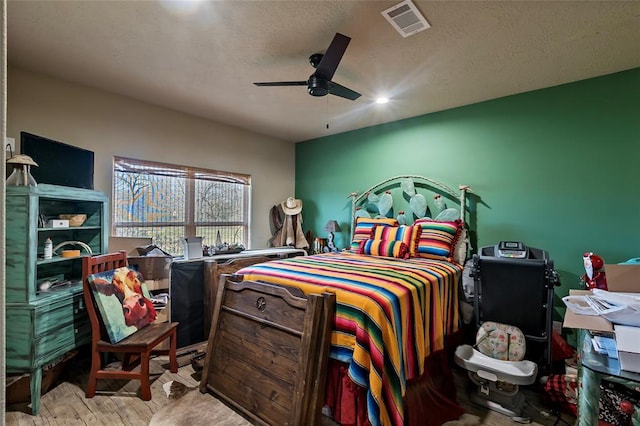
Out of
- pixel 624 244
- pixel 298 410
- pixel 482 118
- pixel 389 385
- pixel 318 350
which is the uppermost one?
pixel 482 118

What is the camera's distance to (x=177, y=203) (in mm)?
3799

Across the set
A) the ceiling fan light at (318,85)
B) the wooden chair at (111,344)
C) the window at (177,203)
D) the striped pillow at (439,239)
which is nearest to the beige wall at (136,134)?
the window at (177,203)

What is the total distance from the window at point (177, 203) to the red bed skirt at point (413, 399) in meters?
2.75

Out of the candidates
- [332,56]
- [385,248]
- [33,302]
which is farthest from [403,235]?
[33,302]

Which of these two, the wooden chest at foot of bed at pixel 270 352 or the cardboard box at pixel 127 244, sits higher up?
the cardboard box at pixel 127 244

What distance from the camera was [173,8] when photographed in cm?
186

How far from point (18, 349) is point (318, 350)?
2.08 metres

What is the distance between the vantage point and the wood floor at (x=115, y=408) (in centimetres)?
192

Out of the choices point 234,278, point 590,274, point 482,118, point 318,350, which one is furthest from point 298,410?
point 482,118

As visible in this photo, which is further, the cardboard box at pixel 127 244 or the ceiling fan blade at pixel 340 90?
the cardboard box at pixel 127 244

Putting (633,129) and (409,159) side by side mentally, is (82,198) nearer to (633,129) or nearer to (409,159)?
(409,159)

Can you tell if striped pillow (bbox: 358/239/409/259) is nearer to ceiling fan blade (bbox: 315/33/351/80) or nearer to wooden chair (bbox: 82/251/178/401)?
ceiling fan blade (bbox: 315/33/351/80)

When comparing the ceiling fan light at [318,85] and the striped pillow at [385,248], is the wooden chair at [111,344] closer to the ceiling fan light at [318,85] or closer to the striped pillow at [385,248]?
the striped pillow at [385,248]

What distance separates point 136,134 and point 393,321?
11.2 ft
